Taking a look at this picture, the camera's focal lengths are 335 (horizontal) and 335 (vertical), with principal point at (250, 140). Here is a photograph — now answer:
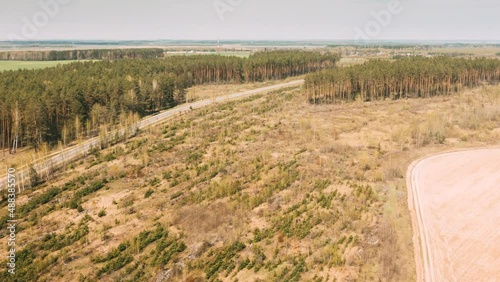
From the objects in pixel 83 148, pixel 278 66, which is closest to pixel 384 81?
pixel 278 66

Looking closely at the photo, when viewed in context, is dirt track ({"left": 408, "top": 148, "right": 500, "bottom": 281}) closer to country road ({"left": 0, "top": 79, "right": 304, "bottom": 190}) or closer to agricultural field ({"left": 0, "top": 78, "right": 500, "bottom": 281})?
agricultural field ({"left": 0, "top": 78, "right": 500, "bottom": 281})

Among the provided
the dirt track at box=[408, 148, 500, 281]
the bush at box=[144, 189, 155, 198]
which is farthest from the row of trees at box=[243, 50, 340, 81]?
the bush at box=[144, 189, 155, 198]

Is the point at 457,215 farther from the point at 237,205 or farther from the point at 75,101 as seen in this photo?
the point at 75,101

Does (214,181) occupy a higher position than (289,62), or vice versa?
(289,62)

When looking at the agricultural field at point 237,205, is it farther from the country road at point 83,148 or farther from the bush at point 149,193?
the country road at point 83,148

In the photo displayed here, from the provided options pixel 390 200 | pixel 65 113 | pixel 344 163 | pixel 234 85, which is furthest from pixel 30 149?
pixel 234 85

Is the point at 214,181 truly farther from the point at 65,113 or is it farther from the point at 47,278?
the point at 65,113

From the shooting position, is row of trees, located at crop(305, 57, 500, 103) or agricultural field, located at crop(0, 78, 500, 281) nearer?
agricultural field, located at crop(0, 78, 500, 281)
